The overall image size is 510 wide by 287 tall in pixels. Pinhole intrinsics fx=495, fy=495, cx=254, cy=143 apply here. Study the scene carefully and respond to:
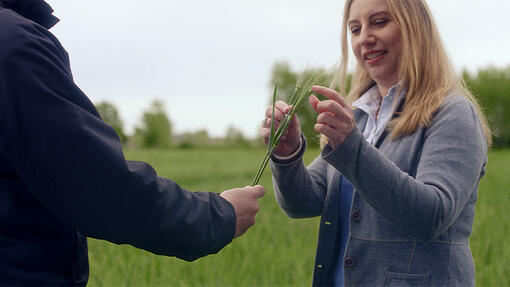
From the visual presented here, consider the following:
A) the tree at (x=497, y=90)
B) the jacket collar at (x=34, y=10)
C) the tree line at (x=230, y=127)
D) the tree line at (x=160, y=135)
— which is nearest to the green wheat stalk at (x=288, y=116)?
the jacket collar at (x=34, y=10)

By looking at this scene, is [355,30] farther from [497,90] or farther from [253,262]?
[497,90]

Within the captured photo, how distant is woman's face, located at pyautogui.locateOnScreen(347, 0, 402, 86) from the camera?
1.83 m

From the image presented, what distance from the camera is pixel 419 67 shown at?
1.82 m

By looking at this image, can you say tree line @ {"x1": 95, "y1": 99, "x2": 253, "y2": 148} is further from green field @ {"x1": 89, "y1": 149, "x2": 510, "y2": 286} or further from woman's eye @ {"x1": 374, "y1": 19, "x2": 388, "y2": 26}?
woman's eye @ {"x1": 374, "y1": 19, "x2": 388, "y2": 26}

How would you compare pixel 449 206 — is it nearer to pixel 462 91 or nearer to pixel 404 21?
pixel 462 91

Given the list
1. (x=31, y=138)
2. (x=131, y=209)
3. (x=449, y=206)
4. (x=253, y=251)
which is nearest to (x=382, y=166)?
(x=449, y=206)

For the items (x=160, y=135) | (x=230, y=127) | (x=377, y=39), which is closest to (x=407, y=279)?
(x=377, y=39)

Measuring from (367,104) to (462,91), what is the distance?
1.24ft

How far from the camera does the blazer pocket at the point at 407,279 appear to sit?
5.42 feet

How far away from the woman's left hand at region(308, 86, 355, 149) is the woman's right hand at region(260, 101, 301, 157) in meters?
0.26

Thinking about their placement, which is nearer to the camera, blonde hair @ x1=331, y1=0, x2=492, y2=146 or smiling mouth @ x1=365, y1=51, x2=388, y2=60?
blonde hair @ x1=331, y1=0, x2=492, y2=146

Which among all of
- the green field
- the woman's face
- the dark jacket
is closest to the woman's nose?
the woman's face

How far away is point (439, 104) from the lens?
1.70m

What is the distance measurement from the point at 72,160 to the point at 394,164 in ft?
3.13
